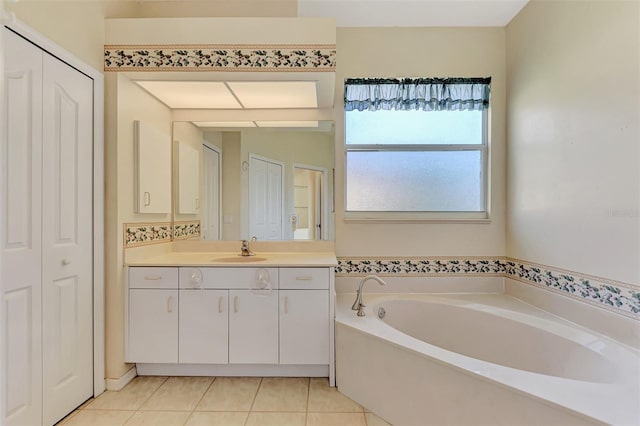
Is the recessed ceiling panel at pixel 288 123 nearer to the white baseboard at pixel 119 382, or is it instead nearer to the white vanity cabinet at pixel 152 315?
the white vanity cabinet at pixel 152 315

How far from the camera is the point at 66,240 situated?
1870 millimetres

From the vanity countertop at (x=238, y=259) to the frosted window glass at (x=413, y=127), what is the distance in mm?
1047

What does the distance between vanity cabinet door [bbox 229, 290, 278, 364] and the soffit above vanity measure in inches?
58.6

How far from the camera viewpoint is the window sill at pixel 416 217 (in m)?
2.77

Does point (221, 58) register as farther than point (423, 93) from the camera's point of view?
No

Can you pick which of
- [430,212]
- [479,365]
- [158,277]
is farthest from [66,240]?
[430,212]

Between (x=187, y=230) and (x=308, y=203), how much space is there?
104cm

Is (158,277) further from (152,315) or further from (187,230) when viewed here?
(187,230)

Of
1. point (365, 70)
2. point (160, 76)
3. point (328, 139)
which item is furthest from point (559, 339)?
point (160, 76)

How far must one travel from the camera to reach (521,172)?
→ 2.53m

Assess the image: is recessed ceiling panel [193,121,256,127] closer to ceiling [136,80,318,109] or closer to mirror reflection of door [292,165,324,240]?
ceiling [136,80,318,109]

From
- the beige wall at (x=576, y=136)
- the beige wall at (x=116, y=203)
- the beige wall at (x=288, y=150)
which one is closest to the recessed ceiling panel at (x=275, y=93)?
the beige wall at (x=288, y=150)

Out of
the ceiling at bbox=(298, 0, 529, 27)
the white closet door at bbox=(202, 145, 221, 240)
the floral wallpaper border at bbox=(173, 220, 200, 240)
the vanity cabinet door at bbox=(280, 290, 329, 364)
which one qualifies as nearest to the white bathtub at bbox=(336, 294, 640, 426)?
the vanity cabinet door at bbox=(280, 290, 329, 364)

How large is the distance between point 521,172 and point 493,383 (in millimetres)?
1702
